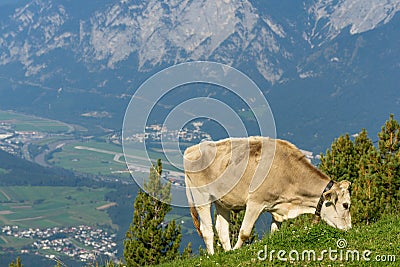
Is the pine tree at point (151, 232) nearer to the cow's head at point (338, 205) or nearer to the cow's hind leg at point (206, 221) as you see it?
the cow's hind leg at point (206, 221)

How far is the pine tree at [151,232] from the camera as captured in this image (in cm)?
2773

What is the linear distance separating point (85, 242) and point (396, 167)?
458 ft

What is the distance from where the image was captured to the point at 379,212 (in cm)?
2136

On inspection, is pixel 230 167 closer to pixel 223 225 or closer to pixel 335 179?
pixel 223 225

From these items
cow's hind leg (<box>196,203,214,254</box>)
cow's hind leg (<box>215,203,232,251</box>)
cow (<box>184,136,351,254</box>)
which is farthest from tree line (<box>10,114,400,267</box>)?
cow (<box>184,136,351,254</box>)

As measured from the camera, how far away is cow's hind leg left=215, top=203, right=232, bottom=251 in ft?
49.5

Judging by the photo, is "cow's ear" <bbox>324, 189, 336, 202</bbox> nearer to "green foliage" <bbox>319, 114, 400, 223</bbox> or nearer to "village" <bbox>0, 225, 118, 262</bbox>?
"green foliage" <bbox>319, 114, 400, 223</bbox>

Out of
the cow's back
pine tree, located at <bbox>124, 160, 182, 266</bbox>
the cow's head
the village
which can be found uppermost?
the village

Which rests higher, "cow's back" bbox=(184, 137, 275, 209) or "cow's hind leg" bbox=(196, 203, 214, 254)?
"cow's back" bbox=(184, 137, 275, 209)

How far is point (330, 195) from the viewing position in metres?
14.2

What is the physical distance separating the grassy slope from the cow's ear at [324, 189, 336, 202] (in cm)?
125

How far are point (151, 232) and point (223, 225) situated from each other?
13445mm

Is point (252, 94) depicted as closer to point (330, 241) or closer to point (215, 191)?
point (215, 191)

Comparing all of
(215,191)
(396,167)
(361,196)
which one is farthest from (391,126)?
(215,191)
